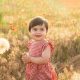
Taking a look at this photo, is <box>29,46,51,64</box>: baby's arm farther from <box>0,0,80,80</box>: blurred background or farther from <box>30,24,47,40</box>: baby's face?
<box>0,0,80,80</box>: blurred background

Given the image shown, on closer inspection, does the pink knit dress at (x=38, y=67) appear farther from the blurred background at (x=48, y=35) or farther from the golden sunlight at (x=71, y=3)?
the golden sunlight at (x=71, y=3)

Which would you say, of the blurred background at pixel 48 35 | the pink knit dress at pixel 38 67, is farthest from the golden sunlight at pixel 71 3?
the pink knit dress at pixel 38 67

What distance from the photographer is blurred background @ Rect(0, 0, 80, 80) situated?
5.11 metres

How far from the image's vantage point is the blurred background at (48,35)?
5.11 m

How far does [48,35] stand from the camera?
586cm

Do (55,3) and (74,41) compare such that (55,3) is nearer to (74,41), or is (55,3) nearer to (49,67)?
(74,41)

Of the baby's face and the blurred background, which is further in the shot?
the blurred background

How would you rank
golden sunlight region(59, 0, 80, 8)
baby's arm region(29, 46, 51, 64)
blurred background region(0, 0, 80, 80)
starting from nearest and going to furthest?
baby's arm region(29, 46, 51, 64), blurred background region(0, 0, 80, 80), golden sunlight region(59, 0, 80, 8)

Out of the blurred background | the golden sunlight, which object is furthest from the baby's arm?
the golden sunlight

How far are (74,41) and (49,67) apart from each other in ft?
7.22

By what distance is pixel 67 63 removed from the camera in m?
5.60

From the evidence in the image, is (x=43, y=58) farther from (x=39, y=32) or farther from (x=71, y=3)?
(x=71, y=3)

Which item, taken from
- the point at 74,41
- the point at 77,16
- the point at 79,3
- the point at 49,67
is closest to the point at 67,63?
the point at 74,41

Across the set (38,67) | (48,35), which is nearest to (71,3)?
(48,35)
